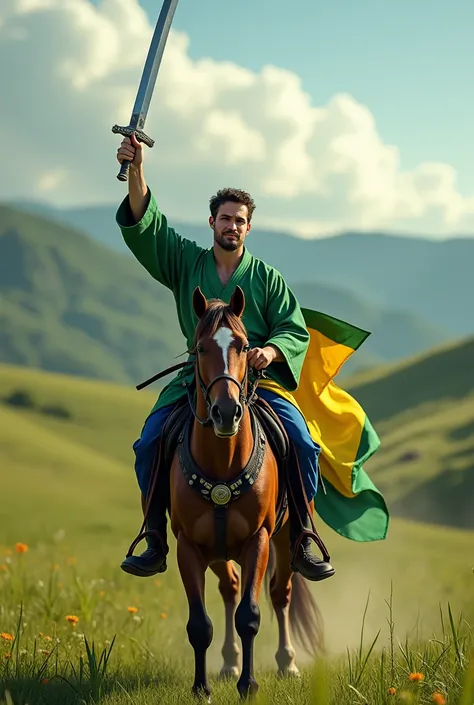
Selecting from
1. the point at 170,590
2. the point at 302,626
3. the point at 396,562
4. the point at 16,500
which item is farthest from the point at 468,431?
the point at 302,626

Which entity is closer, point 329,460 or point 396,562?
point 329,460

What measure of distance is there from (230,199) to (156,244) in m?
0.69

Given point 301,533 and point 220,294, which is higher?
point 220,294

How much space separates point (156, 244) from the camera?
6910 mm

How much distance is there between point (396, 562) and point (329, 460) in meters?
7.49

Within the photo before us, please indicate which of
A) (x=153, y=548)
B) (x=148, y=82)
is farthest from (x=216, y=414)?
(x=148, y=82)

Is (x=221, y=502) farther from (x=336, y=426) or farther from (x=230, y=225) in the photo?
(x=336, y=426)

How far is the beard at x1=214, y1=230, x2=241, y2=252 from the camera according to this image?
21.7ft

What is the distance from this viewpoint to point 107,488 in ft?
81.8

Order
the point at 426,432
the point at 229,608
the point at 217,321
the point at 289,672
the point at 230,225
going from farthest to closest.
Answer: the point at 426,432 < the point at 229,608 < the point at 289,672 < the point at 230,225 < the point at 217,321

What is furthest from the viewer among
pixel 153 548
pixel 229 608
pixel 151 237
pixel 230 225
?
pixel 229 608

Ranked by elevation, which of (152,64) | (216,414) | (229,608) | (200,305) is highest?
(152,64)

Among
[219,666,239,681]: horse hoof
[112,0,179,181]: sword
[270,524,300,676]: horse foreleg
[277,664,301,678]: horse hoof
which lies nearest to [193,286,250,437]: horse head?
[112,0,179,181]: sword

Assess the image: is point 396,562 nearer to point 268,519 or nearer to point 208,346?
point 268,519
